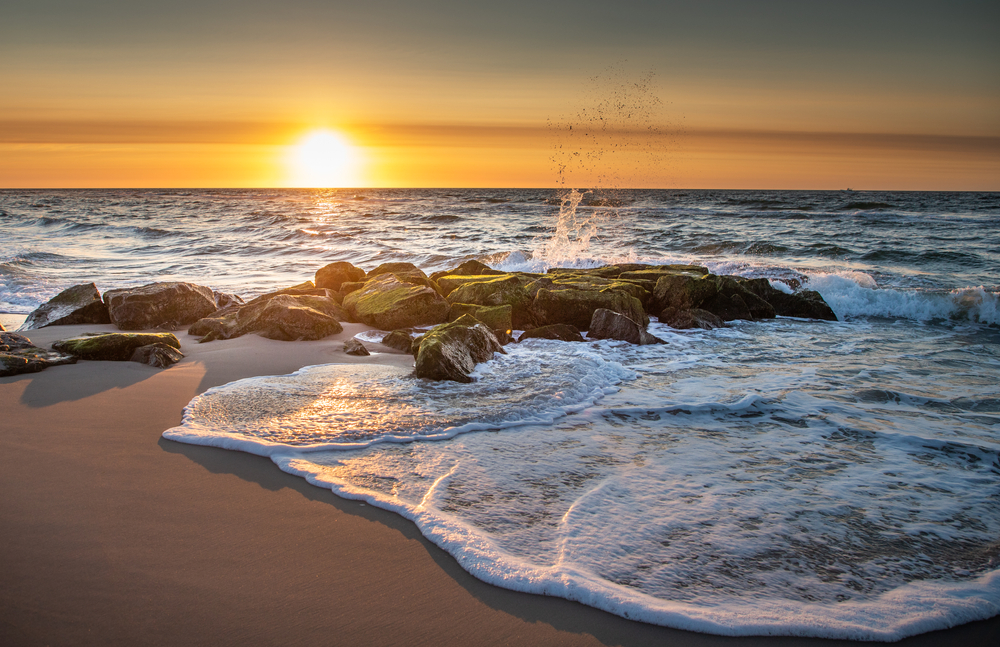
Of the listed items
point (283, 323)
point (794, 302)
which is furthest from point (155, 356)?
point (794, 302)

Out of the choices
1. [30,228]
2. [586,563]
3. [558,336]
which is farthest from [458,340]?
[30,228]

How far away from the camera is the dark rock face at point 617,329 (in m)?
7.22

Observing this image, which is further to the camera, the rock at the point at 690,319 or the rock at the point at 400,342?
the rock at the point at 690,319

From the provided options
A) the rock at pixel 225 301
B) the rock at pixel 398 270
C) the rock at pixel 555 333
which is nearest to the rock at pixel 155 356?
the rock at pixel 225 301

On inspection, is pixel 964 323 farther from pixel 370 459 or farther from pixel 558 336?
pixel 370 459

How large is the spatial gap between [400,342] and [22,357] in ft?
11.8

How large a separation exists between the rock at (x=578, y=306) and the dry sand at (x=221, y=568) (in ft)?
17.1

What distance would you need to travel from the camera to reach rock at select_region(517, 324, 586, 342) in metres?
7.27

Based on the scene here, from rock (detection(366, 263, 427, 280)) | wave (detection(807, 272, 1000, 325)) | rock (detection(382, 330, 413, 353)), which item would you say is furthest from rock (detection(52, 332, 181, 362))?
wave (detection(807, 272, 1000, 325))

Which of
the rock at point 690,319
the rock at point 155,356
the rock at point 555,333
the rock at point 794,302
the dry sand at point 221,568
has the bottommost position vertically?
the dry sand at point 221,568

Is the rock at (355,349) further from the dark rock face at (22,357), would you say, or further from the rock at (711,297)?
the rock at (711,297)

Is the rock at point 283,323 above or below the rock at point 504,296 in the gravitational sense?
below

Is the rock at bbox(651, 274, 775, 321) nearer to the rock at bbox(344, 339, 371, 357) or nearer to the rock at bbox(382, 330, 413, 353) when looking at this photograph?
the rock at bbox(382, 330, 413, 353)

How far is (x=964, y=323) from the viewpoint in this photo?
9.07 m
